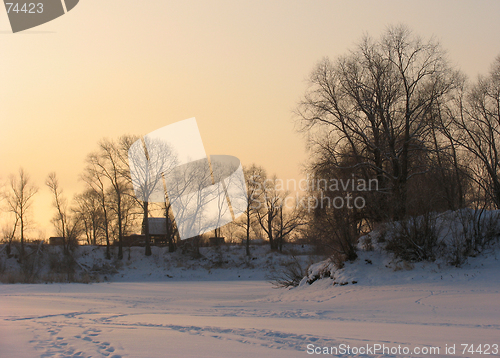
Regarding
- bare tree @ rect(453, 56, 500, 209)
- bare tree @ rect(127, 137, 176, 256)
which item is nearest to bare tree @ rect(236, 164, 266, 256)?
bare tree @ rect(127, 137, 176, 256)

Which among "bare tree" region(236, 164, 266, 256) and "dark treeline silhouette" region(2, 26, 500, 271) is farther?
"bare tree" region(236, 164, 266, 256)

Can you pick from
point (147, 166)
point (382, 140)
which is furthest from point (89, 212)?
point (382, 140)

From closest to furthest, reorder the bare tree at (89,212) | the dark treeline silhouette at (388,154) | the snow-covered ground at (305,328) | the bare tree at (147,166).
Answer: the snow-covered ground at (305,328) → the dark treeline silhouette at (388,154) → the bare tree at (147,166) → the bare tree at (89,212)

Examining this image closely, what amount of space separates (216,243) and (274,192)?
13716 millimetres

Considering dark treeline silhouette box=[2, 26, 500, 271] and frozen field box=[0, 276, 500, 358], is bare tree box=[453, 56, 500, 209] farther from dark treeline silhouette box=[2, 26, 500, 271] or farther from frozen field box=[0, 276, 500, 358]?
frozen field box=[0, 276, 500, 358]

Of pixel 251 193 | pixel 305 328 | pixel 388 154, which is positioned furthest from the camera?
pixel 251 193

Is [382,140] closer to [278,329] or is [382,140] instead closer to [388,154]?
[388,154]

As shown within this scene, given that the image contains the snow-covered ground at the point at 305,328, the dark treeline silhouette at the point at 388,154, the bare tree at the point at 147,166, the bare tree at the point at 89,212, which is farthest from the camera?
the bare tree at the point at 89,212

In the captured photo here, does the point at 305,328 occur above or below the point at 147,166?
below

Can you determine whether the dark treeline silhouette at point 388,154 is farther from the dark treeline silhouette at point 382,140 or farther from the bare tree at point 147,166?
the bare tree at point 147,166

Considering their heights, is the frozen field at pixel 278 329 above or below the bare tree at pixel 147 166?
below

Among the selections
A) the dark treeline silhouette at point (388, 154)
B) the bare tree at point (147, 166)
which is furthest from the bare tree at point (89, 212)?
the dark treeline silhouette at point (388, 154)

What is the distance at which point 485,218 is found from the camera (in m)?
19.3

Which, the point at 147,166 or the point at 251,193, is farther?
the point at 251,193
